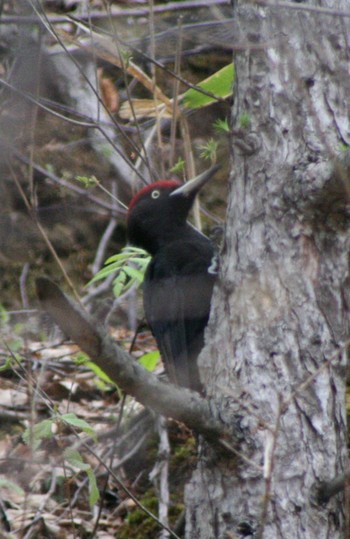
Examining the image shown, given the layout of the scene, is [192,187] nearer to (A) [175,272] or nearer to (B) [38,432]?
(A) [175,272]

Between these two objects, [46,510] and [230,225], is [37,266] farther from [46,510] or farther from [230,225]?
[230,225]

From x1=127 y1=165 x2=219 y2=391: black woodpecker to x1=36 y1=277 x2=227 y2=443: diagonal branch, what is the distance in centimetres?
136

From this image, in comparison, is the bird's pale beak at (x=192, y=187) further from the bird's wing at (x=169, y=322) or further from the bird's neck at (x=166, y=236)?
the bird's wing at (x=169, y=322)

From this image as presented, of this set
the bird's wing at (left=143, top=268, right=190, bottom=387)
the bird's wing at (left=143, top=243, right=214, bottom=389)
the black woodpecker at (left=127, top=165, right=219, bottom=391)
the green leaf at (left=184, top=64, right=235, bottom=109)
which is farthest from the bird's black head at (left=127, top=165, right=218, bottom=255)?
the green leaf at (left=184, top=64, right=235, bottom=109)

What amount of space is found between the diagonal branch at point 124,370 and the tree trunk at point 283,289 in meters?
0.13

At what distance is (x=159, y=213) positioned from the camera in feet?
14.7

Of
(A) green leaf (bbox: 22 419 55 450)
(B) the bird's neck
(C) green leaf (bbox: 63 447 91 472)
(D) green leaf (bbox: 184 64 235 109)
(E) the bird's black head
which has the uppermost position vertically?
(D) green leaf (bbox: 184 64 235 109)

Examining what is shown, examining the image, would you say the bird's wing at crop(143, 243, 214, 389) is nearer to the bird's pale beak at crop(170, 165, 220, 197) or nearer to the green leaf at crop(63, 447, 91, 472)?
the bird's pale beak at crop(170, 165, 220, 197)

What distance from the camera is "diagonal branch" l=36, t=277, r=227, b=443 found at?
1917 millimetres

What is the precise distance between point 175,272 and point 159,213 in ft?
1.27

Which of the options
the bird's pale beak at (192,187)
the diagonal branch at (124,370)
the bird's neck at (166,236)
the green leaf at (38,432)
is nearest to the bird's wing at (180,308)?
the bird's neck at (166,236)

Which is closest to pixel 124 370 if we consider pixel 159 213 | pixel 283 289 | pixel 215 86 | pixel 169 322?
pixel 283 289

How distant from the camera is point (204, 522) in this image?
290 centimetres

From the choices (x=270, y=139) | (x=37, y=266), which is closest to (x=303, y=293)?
(x=270, y=139)
